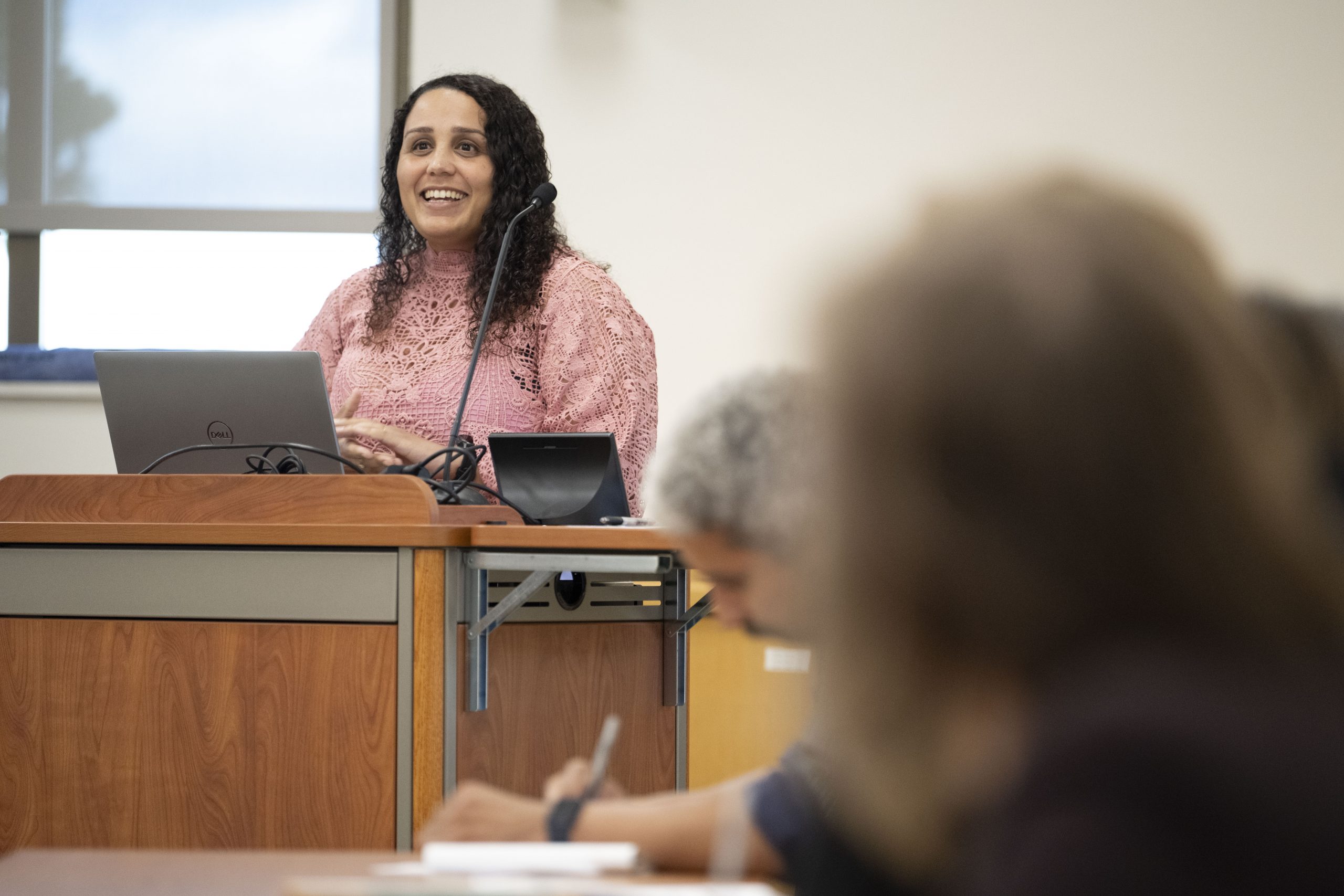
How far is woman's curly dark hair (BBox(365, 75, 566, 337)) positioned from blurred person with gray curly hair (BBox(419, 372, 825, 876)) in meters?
1.59

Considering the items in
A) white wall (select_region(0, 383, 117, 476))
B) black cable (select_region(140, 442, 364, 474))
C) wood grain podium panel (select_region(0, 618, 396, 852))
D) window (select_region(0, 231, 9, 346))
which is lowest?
wood grain podium panel (select_region(0, 618, 396, 852))

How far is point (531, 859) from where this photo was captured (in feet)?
1.43

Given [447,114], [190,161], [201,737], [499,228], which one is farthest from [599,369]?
[190,161]

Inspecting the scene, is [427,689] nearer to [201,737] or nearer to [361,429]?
[201,737]

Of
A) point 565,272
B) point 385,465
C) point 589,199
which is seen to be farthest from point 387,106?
point 385,465

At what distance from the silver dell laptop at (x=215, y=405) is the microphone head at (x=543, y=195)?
1.81 feet

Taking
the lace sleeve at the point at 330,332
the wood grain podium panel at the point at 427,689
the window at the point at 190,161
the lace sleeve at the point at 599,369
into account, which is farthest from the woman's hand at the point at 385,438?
the window at the point at 190,161

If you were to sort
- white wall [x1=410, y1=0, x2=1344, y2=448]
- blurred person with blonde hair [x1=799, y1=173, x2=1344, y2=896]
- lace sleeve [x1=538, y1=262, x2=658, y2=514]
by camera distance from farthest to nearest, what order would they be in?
white wall [x1=410, y1=0, x2=1344, y2=448]
lace sleeve [x1=538, y1=262, x2=658, y2=514]
blurred person with blonde hair [x1=799, y1=173, x2=1344, y2=896]

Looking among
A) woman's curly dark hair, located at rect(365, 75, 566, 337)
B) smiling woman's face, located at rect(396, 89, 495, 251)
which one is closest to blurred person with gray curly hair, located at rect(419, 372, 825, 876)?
woman's curly dark hair, located at rect(365, 75, 566, 337)

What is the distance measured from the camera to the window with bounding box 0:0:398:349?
3469 millimetres

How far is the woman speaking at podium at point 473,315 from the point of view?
7.09ft

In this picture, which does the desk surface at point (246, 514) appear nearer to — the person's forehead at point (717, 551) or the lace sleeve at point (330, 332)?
the person's forehead at point (717, 551)

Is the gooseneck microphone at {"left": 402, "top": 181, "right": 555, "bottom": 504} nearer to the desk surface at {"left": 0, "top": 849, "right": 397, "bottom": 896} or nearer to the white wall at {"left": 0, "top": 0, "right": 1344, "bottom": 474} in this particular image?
the desk surface at {"left": 0, "top": 849, "right": 397, "bottom": 896}

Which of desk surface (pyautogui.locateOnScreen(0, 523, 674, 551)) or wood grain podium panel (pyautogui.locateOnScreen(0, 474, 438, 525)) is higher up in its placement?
wood grain podium panel (pyautogui.locateOnScreen(0, 474, 438, 525))
